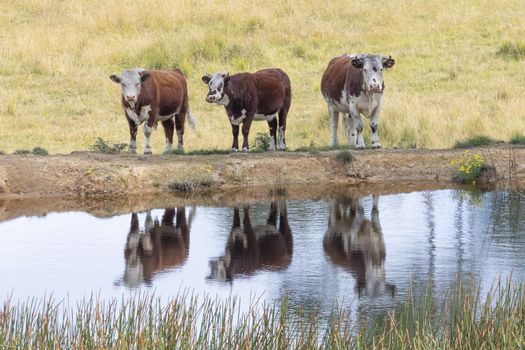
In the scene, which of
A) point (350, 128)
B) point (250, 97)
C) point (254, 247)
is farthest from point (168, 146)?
point (254, 247)

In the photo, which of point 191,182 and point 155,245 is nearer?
point 155,245

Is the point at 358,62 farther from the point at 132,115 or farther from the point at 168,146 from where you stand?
the point at 132,115

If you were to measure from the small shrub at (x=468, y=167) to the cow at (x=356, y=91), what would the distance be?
4.55ft

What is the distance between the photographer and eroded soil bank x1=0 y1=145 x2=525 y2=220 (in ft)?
58.9

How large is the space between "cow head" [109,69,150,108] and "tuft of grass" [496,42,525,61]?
12.0 m

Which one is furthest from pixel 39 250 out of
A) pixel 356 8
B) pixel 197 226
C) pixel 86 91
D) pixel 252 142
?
pixel 356 8

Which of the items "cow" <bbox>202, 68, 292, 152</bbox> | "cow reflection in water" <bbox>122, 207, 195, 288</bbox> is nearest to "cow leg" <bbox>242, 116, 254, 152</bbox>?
"cow" <bbox>202, 68, 292, 152</bbox>

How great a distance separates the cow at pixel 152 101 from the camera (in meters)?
19.5

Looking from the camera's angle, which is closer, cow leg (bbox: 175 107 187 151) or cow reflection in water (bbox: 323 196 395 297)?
cow reflection in water (bbox: 323 196 395 297)

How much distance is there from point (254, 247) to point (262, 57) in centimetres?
1414

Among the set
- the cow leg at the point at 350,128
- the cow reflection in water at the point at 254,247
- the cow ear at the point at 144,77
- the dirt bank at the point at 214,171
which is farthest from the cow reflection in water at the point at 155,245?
the cow leg at the point at 350,128

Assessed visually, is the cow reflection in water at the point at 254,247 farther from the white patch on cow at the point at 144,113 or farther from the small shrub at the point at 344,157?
the white patch on cow at the point at 144,113

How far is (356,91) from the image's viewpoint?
19.8m

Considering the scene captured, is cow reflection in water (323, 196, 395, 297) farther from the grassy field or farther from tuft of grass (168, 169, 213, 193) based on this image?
the grassy field
